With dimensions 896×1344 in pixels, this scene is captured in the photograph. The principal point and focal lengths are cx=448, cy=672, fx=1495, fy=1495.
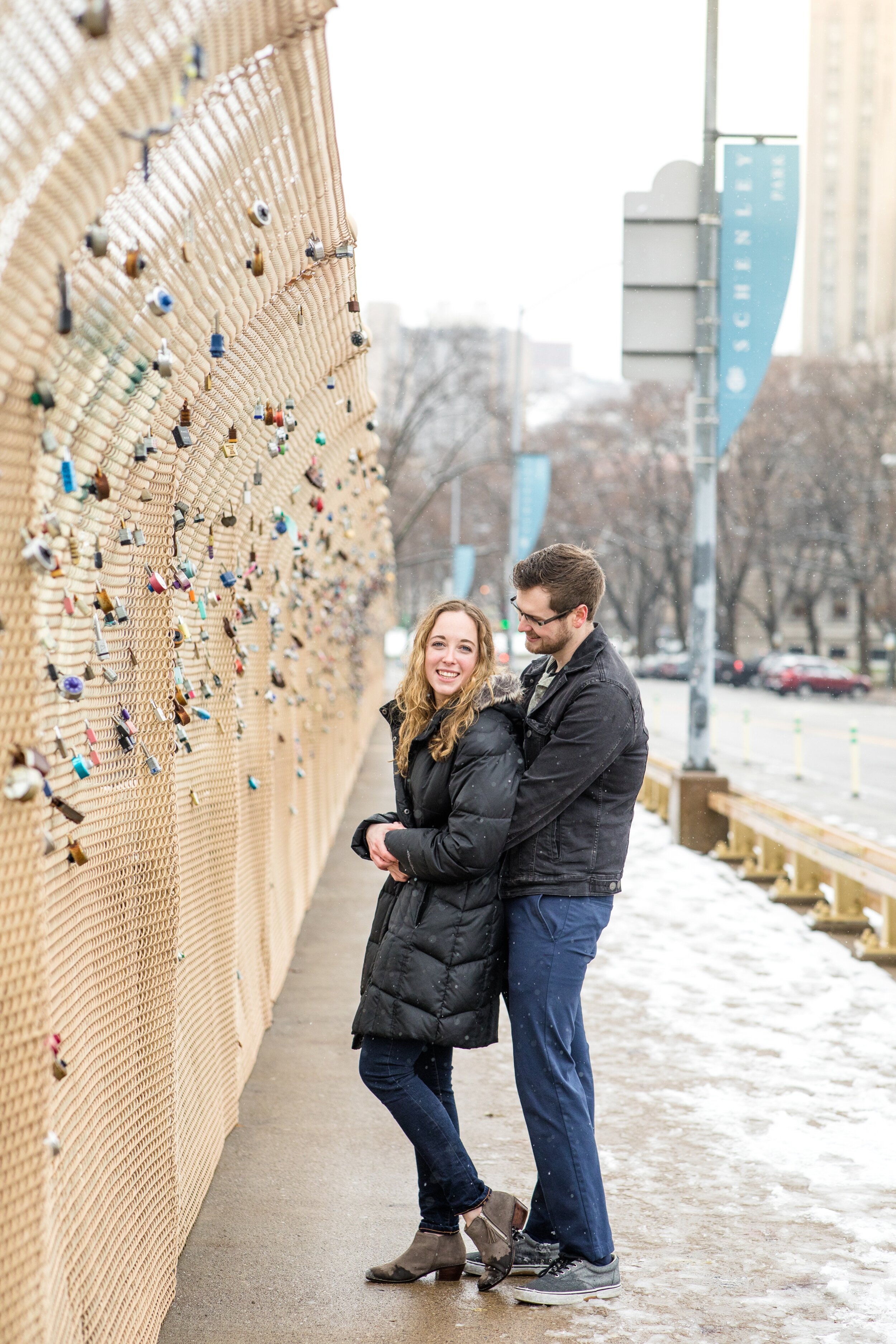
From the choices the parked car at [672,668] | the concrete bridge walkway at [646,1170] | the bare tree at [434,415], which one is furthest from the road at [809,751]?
the parked car at [672,668]

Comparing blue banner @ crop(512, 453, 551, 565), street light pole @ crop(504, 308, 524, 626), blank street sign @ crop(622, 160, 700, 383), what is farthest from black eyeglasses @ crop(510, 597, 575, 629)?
→ street light pole @ crop(504, 308, 524, 626)

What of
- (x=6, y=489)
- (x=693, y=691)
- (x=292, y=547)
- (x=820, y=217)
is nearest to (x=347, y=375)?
(x=292, y=547)

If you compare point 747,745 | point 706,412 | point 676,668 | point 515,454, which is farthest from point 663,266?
point 676,668

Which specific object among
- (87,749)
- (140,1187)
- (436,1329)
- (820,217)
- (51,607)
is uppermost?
(820,217)

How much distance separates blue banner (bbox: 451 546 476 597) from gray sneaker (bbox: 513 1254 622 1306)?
113 feet

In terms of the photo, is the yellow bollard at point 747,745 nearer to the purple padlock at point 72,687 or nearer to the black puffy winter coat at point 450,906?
the black puffy winter coat at point 450,906

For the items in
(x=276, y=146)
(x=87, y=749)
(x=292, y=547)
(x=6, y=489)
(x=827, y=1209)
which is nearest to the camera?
(x=6, y=489)

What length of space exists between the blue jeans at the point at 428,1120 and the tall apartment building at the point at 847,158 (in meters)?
144

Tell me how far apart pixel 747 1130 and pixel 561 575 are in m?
2.43

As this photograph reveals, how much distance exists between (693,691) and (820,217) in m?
142

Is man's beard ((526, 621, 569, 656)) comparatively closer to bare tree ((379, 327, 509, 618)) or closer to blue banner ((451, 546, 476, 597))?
bare tree ((379, 327, 509, 618))

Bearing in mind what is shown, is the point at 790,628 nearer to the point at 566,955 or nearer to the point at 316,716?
the point at 316,716

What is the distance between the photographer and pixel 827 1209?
4.57 m

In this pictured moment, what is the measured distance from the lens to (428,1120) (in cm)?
396
